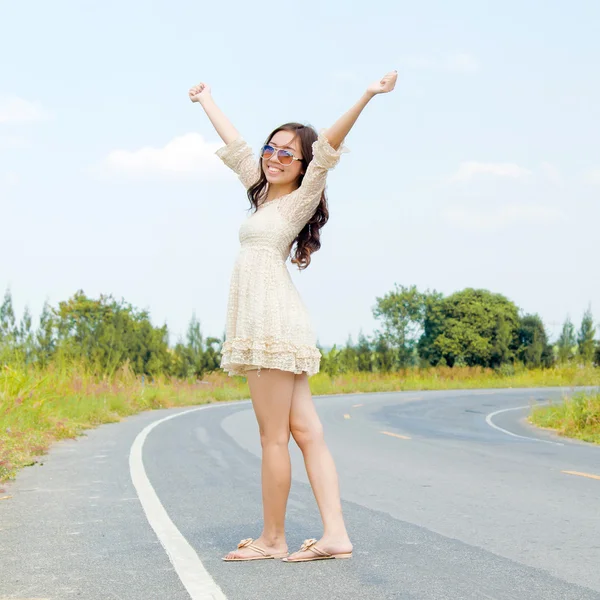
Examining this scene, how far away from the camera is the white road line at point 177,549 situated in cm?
395

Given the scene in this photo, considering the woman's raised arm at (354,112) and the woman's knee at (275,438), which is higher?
the woman's raised arm at (354,112)

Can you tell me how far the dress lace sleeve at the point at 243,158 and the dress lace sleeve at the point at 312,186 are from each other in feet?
1.16

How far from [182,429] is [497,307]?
43.3m

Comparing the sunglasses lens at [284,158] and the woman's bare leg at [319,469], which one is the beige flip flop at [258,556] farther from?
the sunglasses lens at [284,158]

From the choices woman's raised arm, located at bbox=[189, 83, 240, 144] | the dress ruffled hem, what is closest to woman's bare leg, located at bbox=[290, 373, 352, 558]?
the dress ruffled hem

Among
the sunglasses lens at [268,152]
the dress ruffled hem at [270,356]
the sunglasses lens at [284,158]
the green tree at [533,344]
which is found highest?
the green tree at [533,344]

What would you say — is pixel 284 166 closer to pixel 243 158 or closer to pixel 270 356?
pixel 243 158

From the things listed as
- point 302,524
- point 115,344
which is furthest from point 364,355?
point 302,524

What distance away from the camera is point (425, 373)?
48.0 metres

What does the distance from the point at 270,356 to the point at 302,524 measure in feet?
5.80

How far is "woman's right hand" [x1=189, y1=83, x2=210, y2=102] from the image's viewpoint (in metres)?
5.28

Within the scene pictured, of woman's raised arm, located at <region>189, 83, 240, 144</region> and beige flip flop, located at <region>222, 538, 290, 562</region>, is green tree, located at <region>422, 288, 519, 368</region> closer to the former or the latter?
woman's raised arm, located at <region>189, 83, 240, 144</region>

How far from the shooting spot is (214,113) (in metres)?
5.21

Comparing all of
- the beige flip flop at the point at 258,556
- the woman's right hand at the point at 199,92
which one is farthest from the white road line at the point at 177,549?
the woman's right hand at the point at 199,92
